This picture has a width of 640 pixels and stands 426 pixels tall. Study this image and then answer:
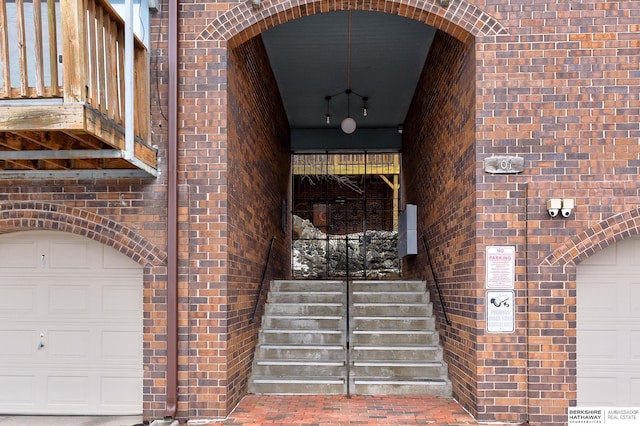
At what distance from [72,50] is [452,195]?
14.2 ft

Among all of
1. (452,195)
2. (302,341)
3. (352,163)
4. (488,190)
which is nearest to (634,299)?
(488,190)

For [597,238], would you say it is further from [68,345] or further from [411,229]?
[68,345]

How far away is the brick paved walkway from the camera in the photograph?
515cm

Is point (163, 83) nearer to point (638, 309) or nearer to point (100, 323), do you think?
point (100, 323)

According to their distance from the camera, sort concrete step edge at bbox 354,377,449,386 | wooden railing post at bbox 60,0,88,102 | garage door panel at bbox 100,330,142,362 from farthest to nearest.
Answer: concrete step edge at bbox 354,377,449,386 < garage door panel at bbox 100,330,142,362 < wooden railing post at bbox 60,0,88,102

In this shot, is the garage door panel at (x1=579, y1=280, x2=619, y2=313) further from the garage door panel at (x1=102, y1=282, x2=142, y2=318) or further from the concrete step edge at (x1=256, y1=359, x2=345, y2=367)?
the garage door panel at (x1=102, y1=282, x2=142, y2=318)

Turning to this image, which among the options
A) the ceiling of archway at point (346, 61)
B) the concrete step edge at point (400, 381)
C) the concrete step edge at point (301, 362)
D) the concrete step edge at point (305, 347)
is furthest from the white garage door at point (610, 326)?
the ceiling of archway at point (346, 61)

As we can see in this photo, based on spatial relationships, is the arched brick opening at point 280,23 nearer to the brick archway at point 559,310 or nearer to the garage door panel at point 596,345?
the brick archway at point 559,310

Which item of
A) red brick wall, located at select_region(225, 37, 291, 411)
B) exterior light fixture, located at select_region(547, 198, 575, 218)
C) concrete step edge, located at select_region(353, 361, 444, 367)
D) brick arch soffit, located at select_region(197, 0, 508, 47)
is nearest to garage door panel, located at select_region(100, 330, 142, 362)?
red brick wall, located at select_region(225, 37, 291, 411)

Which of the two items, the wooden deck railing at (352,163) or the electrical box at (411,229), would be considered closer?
the electrical box at (411,229)

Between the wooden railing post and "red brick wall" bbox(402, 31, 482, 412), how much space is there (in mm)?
3686

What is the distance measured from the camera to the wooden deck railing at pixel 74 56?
386 centimetres

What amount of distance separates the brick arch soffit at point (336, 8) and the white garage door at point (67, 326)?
2645mm

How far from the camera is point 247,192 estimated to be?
256 inches
